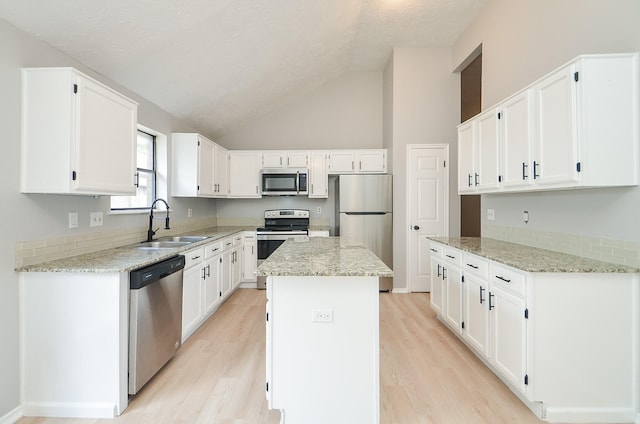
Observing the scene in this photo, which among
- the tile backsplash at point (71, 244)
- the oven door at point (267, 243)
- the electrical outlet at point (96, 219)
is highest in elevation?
the electrical outlet at point (96, 219)

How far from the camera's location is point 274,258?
→ 2.10m

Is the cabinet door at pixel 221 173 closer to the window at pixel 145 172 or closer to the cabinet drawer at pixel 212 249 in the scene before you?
the window at pixel 145 172

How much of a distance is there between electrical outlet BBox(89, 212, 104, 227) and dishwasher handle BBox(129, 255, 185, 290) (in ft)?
2.19

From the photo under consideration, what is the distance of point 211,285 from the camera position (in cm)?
343

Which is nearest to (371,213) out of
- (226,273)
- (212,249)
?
(226,273)

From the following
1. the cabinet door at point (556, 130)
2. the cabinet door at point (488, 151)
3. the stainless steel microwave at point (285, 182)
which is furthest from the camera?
the stainless steel microwave at point (285, 182)

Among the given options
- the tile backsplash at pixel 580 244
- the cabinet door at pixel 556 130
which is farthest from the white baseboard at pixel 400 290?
the cabinet door at pixel 556 130

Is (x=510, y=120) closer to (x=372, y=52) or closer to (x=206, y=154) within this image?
(x=372, y=52)

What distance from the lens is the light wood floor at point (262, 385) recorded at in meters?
1.89

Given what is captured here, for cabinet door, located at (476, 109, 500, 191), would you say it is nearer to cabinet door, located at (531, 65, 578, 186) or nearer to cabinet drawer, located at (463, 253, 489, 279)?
cabinet door, located at (531, 65, 578, 186)

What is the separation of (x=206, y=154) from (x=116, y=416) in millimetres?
3011

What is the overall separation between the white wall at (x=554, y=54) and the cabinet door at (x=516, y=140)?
1.11 ft

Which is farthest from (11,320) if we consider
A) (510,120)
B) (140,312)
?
(510,120)

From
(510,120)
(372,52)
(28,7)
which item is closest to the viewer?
(28,7)
